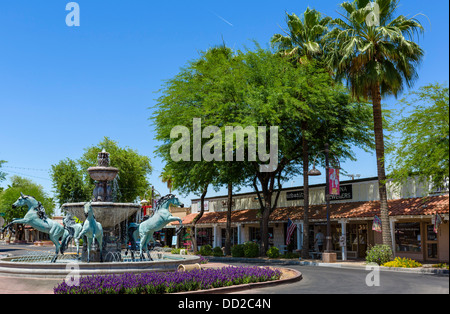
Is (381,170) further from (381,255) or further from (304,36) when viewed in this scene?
(304,36)

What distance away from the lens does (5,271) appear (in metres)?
15.7

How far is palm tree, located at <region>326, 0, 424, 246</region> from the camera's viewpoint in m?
24.7

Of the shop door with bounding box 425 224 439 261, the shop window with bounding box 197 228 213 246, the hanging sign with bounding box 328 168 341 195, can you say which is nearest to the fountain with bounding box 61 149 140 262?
the hanging sign with bounding box 328 168 341 195

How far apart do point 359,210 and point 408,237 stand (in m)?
3.51

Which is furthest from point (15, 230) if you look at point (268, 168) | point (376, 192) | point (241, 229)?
point (376, 192)

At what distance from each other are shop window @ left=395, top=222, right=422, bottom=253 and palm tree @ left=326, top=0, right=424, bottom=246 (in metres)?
4.31

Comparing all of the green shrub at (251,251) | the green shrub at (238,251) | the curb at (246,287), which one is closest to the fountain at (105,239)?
→ the curb at (246,287)

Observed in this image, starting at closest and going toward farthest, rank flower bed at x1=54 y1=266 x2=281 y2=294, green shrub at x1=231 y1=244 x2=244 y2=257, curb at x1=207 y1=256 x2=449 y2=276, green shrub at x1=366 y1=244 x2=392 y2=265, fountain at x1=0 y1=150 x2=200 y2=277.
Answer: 1. flower bed at x1=54 y1=266 x2=281 y2=294
2. fountain at x1=0 y1=150 x2=200 y2=277
3. curb at x1=207 y1=256 x2=449 y2=276
4. green shrub at x1=366 y1=244 x2=392 y2=265
5. green shrub at x1=231 y1=244 x2=244 y2=257

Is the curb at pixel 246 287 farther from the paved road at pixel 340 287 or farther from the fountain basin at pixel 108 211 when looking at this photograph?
the fountain basin at pixel 108 211

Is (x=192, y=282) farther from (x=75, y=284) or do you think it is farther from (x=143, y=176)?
(x=143, y=176)

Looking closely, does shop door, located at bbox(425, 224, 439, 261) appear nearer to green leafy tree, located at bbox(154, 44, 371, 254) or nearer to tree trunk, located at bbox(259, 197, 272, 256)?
green leafy tree, located at bbox(154, 44, 371, 254)

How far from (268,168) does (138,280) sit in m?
20.6

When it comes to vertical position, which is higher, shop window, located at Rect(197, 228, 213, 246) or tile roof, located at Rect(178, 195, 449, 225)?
tile roof, located at Rect(178, 195, 449, 225)

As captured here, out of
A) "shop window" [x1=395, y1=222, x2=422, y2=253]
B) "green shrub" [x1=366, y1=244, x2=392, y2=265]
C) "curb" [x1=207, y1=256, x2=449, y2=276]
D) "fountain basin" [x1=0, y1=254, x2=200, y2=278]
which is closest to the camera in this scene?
"fountain basin" [x1=0, y1=254, x2=200, y2=278]
